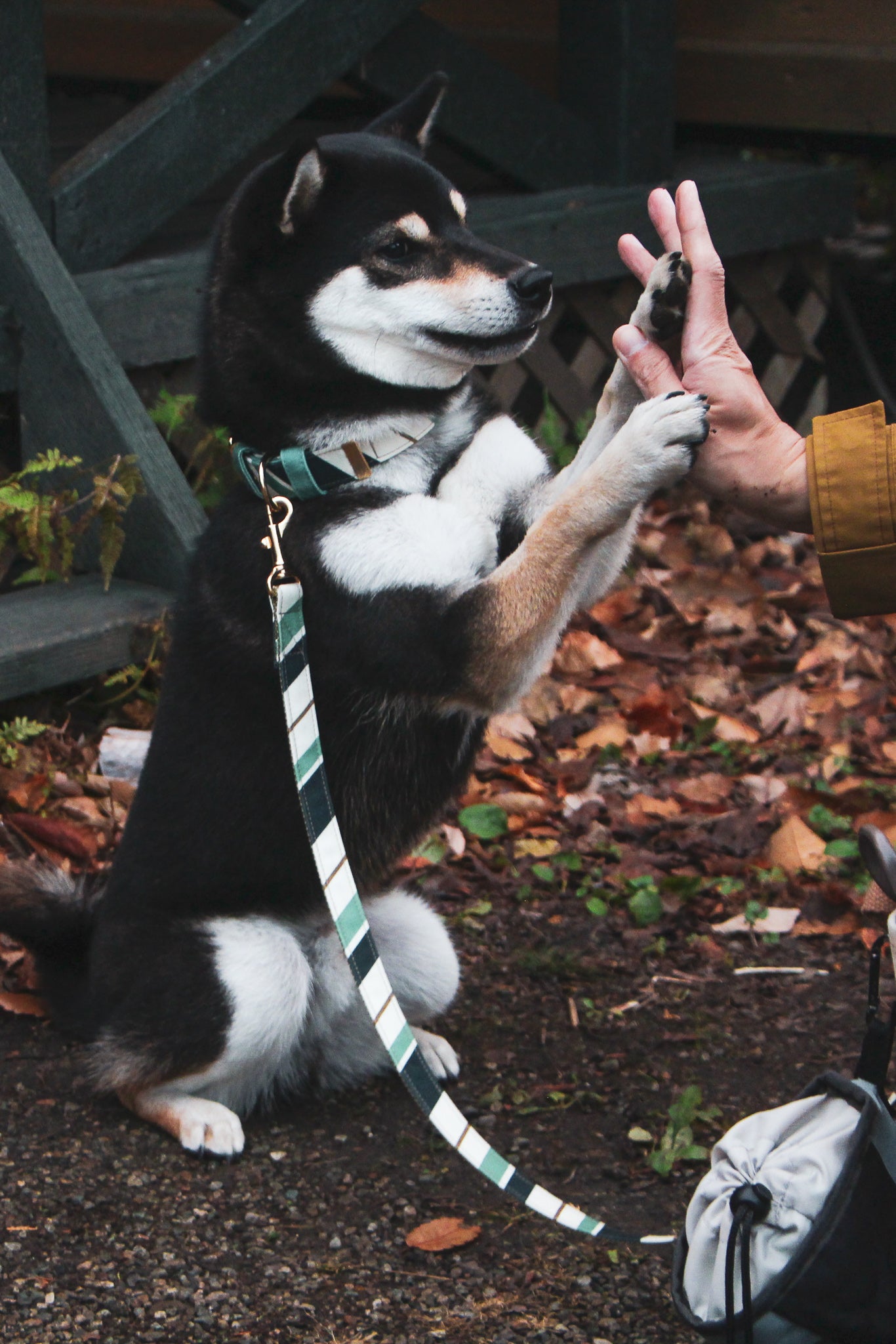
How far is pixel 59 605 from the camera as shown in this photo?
3.77 m

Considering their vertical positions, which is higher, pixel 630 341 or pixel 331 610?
pixel 630 341

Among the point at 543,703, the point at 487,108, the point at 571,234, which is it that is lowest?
the point at 543,703

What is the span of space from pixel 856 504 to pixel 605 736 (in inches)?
92.2

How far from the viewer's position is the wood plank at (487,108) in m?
4.60

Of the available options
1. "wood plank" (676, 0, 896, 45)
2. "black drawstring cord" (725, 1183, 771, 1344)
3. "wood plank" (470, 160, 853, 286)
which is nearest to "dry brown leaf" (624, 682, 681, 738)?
"wood plank" (470, 160, 853, 286)

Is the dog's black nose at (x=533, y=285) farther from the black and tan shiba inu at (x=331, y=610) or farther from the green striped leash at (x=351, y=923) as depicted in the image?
the green striped leash at (x=351, y=923)

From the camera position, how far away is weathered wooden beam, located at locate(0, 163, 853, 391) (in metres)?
4.04

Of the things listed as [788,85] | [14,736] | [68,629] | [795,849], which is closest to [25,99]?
[68,629]

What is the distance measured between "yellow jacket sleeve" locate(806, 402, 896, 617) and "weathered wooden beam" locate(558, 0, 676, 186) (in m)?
3.68

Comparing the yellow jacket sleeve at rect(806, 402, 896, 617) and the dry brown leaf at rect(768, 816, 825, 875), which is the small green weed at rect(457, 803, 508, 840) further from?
the yellow jacket sleeve at rect(806, 402, 896, 617)

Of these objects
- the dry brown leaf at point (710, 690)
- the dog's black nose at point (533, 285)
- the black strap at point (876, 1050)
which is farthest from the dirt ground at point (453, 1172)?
the dog's black nose at point (533, 285)

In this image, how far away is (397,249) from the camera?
2.46 metres

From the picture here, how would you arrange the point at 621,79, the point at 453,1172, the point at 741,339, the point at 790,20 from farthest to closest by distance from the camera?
the point at 741,339 → the point at 790,20 → the point at 621,79 → the point at 453,1172

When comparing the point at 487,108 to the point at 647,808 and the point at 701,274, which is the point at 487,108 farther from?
the point at 701,274
